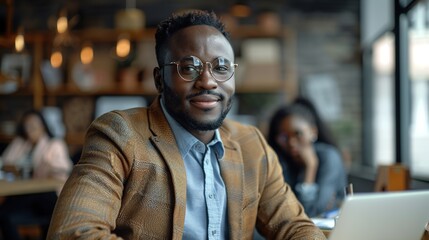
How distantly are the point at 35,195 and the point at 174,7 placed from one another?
8.40ft

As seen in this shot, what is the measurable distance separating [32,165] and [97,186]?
3.66m

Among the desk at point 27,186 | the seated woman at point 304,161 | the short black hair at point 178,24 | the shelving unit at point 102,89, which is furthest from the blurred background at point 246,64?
the short black hair at point 178,24

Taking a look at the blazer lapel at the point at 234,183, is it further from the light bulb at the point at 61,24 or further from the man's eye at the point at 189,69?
the light bulb at the point at 61,24

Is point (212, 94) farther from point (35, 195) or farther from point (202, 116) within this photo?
point (35, 195)

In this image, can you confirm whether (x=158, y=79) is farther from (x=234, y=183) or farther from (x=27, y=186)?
(x=27, y=186)

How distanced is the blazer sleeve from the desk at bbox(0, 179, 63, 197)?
2.66 m

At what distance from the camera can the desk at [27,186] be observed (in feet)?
13.2

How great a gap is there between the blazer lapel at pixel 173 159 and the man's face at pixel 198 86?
5 centimetres

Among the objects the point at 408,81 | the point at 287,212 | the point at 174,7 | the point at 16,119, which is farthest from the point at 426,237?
the point at 16,119

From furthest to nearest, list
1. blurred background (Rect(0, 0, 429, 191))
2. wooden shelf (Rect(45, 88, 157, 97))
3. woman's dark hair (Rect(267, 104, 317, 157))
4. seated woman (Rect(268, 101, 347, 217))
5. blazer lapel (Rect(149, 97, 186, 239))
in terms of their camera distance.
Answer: wooden shelf (Rect(45, 88, 157, 97)) < blurred background (Rect(0, 0, 429, 191)) < woman's dark hair (Rect(267, 104, 317, 157)) < seated woman (Rect(268, 101, 347, 217)) < blazer lapel (Rect(149, 97, 186, 239))

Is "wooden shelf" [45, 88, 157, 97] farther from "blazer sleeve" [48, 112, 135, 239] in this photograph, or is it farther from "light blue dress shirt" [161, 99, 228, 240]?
"blazer sleeve" [48, 112, 135, 239]

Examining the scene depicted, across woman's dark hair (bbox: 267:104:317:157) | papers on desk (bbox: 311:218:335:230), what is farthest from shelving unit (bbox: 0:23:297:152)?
papers on desk (bbox: 311:218:335:230)

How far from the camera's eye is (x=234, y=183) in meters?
1.75

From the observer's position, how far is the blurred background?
612 cm
